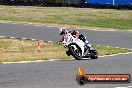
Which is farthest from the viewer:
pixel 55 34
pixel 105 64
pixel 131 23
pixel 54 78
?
pixel 131 23

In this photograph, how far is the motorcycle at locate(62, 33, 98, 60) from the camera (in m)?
15.6

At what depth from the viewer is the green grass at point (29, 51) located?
56.0 feet

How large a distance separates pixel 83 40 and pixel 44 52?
131 inches

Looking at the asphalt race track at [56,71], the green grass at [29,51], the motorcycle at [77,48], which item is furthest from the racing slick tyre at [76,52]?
the green grass at [29,51]

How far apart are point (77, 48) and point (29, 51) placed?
391cm

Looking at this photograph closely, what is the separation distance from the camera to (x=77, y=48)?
628 inches

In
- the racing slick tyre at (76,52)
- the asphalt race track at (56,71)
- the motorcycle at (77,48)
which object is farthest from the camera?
the racing slick tyre at (76,52)

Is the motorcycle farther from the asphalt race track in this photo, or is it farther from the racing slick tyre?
the asphalt race track

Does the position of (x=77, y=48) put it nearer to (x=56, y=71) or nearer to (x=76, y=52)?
(x=76, y=52)

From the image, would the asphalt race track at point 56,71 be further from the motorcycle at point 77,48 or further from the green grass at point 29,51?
the green grass at point 29,51

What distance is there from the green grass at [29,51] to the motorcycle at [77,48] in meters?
0.93

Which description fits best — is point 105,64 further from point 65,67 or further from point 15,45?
point 15,45

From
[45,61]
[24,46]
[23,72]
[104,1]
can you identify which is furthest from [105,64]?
[104,1]

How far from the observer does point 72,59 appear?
16.8 metres
